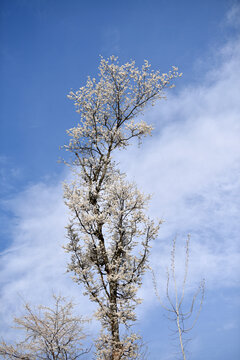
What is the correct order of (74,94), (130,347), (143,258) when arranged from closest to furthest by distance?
(130,347) < (143,258) < (74,94)

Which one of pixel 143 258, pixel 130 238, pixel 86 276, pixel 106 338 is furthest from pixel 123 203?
pixel 106 338

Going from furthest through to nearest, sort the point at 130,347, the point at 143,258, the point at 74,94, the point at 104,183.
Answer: the point at 74,94 < the point at 104,183 < the point at 143,258 < the point at 130,347

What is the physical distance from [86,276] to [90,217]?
6.60 feet

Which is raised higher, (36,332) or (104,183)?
(104,183)

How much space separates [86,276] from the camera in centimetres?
1148

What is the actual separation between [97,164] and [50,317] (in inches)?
232

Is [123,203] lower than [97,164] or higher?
lower

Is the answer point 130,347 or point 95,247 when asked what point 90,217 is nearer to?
point 95,247

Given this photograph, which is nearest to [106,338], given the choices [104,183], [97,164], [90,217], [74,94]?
[90,217]

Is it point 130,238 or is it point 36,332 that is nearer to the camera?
point 36,332

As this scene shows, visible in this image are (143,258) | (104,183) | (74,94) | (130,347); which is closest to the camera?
(130,347)

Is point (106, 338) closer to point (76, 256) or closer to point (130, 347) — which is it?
point (130, 347)

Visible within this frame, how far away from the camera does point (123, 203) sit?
11773mm

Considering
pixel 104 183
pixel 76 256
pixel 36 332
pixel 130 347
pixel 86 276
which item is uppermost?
pixel 104 183
